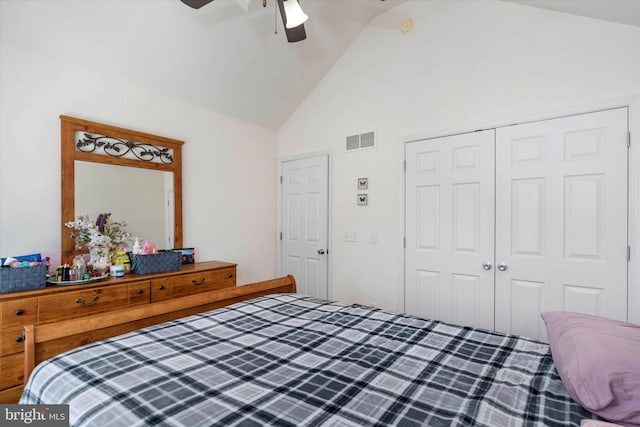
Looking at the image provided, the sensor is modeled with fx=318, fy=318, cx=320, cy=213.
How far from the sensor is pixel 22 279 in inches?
72.5

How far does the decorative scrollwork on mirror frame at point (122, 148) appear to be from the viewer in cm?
244

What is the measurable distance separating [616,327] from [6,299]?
2843 mm

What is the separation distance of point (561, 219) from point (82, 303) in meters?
3.29

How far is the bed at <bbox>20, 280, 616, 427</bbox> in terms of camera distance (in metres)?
0.90

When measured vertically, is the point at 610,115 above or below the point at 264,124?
below

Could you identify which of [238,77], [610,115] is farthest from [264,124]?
[610,115]

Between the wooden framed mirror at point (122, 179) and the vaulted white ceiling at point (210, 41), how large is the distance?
18.9 inches

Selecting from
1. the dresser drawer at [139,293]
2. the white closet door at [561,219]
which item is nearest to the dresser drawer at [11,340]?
the dresser drawer at [139,293]

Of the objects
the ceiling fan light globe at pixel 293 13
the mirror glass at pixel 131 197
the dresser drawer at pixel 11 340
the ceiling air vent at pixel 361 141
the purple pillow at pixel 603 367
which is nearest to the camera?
the purple pillow at pixel 603 367

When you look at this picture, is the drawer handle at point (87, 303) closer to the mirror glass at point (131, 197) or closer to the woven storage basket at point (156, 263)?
the woven storage basket at point (156, 263)

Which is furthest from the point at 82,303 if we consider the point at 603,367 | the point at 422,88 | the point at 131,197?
the point at 422,88

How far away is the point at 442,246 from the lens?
9.23ft

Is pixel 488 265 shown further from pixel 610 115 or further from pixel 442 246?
pixel 610 115

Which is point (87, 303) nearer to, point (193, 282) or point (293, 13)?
point (193, 282)
